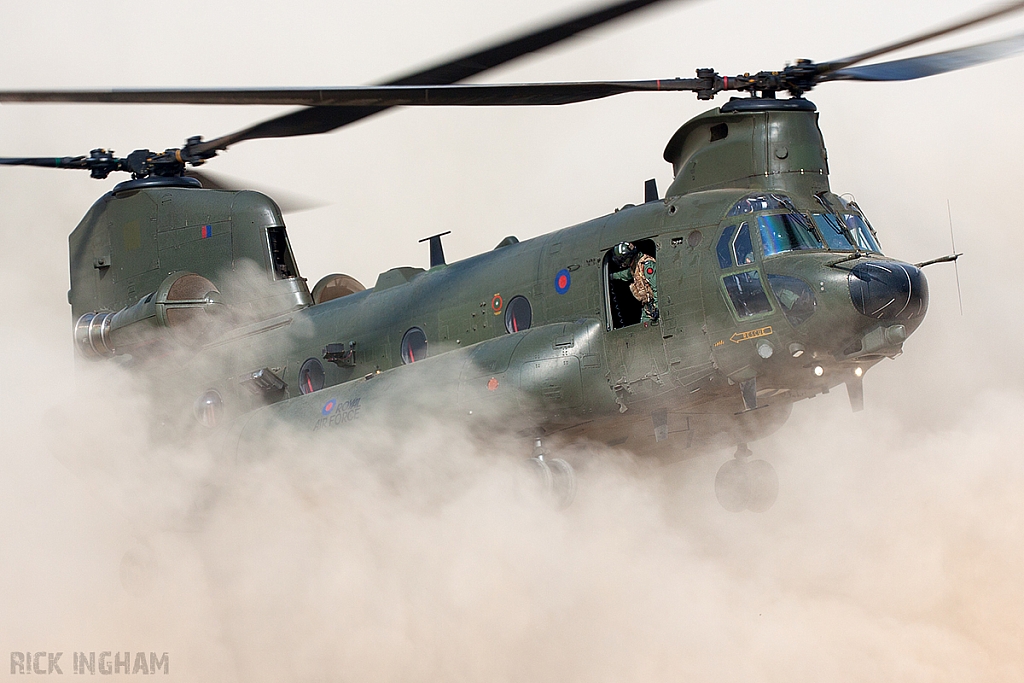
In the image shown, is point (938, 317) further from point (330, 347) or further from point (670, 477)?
point (330, 347)

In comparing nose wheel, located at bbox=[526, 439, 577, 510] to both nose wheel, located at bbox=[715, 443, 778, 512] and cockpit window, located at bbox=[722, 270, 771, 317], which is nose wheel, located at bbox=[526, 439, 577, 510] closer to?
nose wheel, located at bbox=[715, 443, 778, 512]

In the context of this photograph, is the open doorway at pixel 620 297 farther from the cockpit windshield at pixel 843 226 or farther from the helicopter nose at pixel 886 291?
the helicopter nose at pixel 886 291

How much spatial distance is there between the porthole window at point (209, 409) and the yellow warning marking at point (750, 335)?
5.15 meters

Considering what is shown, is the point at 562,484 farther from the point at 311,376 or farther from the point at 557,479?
the point at 311,376

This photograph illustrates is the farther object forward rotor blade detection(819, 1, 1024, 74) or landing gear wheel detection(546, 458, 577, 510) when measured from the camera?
landing gear wheel detection(546, 458, 577, 510)

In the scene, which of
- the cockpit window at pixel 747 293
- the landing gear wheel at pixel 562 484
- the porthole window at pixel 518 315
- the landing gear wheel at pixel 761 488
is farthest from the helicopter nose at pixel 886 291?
the porthole window at pixel 518 315

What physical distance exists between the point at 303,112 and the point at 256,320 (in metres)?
2.86

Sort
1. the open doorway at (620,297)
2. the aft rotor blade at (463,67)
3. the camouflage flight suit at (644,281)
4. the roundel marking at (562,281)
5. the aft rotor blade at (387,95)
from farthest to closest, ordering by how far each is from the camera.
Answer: the roundel marking at (562,281) → the open doorway at (620,297) → the camouflage flight suit at (644,281) → the aft rotor blade at (387,95) → the aft rotor blade at (463,67)

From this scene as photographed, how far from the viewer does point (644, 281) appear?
27.8 feet

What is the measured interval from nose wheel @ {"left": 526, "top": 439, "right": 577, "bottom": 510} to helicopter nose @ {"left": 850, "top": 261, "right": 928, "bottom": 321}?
223 centimetres

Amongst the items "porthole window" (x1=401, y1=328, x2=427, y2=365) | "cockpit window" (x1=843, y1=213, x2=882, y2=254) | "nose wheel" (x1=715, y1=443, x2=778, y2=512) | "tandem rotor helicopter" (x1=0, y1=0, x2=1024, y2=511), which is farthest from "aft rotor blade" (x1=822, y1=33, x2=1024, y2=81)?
"porthole window" (x1=401, y1=328, x2=427, y2=365)

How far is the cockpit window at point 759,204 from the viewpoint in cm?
823

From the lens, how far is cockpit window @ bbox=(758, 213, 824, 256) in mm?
8047

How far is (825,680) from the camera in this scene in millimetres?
8914
